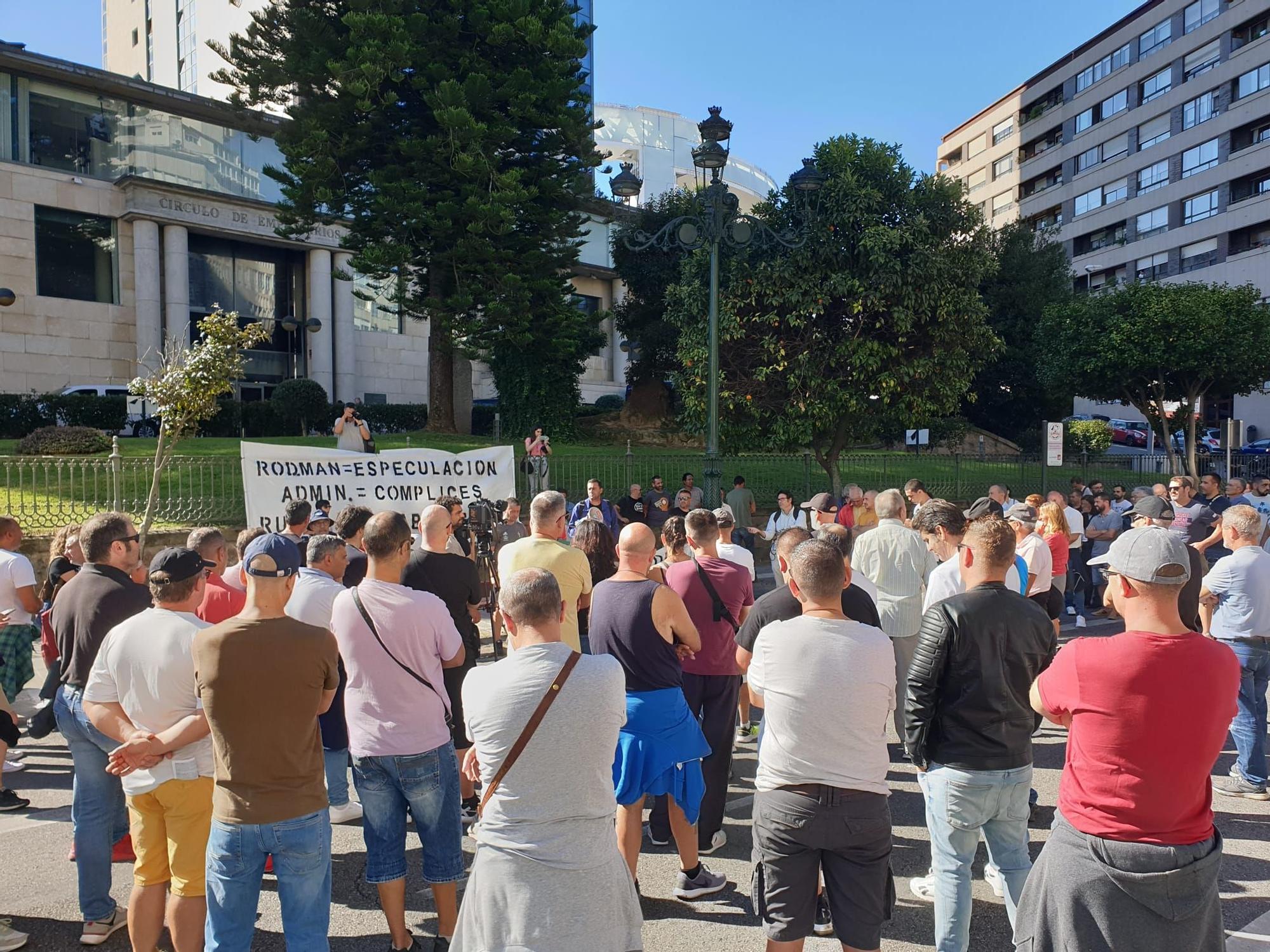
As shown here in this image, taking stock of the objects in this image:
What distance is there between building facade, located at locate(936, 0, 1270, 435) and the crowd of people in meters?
38.7

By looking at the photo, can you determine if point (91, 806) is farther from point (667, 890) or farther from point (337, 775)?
point (667, 890)

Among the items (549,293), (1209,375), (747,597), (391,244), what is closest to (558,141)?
(549,293)

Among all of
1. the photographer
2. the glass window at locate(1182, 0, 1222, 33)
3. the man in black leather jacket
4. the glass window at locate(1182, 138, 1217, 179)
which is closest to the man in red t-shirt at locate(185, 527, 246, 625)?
the man in black leather jacket

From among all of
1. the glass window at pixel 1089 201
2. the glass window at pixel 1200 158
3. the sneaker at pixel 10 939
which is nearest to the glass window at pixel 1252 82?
the glass window at pixel 1200 158

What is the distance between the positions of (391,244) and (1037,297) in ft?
78.6

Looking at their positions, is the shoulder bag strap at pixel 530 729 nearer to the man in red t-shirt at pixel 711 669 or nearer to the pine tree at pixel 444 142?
the man in red t-shirt at pixel 711 669

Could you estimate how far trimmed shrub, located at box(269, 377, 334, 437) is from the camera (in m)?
25.6

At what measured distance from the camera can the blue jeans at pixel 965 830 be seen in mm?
3414

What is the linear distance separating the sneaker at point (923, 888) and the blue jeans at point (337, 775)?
319cm

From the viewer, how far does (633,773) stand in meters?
4.12

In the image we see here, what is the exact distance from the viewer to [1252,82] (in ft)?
136

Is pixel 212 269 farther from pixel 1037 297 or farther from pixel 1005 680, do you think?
pixel 1005 680

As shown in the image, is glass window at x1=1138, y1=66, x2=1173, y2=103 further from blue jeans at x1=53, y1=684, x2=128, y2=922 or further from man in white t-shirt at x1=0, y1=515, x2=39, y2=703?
blue jeans at x1=53, y1=684, x2=128, y2=922

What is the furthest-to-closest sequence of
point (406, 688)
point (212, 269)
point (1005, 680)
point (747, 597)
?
point (212, 269)
point (747, 597)
point (406, 688)
point (1005, 680)
